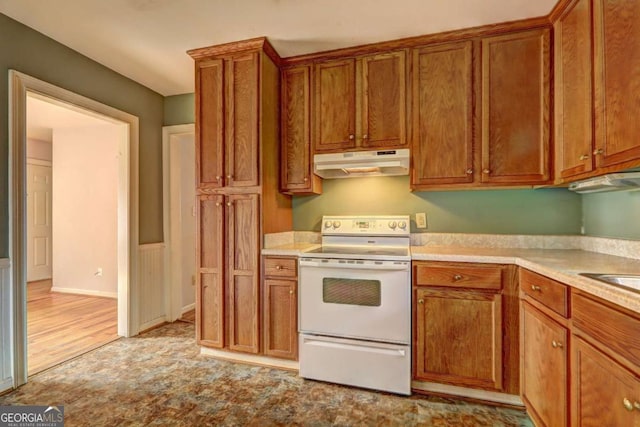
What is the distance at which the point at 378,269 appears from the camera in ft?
6.84

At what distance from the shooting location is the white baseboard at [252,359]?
7.85 feet

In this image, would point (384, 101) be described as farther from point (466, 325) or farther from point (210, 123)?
point (466, 325)

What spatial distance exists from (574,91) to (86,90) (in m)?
3.55

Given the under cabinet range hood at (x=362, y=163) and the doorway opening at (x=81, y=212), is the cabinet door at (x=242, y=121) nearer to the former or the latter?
the under cabinet range hood at (x=362, y=163)

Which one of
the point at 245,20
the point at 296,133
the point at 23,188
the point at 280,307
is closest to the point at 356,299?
the point at 280,307

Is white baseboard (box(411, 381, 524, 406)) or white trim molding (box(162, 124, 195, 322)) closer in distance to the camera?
white baseboard (box(411, 381, 524, 406))

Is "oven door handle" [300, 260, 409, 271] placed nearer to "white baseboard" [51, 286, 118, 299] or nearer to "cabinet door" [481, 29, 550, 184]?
"cabinet door" [481, 29, 550, 184]

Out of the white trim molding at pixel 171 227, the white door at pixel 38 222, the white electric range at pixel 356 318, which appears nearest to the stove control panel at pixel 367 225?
the white electric range at pixel 356 318

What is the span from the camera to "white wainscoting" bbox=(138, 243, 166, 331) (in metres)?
3.17

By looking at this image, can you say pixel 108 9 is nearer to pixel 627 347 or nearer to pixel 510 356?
pixel 627 347

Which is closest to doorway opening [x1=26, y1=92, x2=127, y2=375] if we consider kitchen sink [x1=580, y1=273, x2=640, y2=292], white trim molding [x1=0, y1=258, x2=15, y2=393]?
white trim molding [x1=0, y1=258, x2=15, y2=393]

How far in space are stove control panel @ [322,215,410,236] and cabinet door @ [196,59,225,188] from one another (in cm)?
98

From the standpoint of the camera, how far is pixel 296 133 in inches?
103

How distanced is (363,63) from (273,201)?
1300 mm
